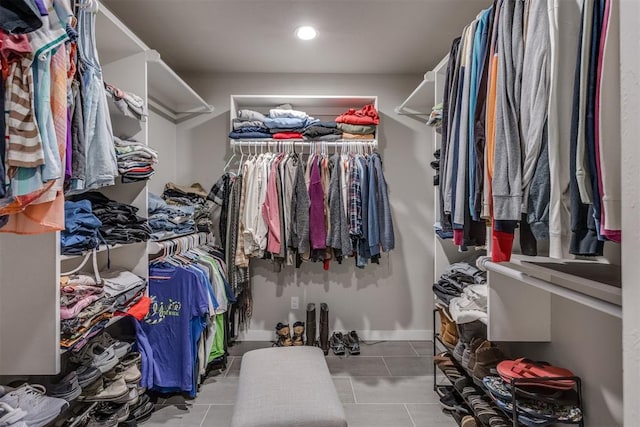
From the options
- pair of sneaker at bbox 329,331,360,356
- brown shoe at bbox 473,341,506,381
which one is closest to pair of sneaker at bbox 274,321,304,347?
pair of sneaker at bbox 329,331,360,356

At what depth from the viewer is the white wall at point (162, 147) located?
3.08m

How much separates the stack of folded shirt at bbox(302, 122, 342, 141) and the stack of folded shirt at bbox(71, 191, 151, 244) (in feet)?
4.97

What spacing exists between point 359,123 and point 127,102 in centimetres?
178

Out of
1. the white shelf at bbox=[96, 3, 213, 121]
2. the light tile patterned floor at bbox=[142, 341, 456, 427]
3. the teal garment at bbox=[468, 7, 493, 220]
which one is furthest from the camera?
the light tile patterned floor at bbox=[142, 341, 456, 427]

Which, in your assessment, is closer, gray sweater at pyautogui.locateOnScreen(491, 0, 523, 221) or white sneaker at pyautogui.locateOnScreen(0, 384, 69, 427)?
gray sweater at pyautogui.locateOnScreen(491, 0, 523, 221)

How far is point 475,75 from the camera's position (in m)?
1.40

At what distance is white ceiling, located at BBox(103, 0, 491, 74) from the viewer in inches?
92.3

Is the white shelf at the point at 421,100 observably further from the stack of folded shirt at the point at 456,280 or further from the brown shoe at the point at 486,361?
the brown shoe at the point at 486,361

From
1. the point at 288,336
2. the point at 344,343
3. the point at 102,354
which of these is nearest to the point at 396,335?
the point at 344,343

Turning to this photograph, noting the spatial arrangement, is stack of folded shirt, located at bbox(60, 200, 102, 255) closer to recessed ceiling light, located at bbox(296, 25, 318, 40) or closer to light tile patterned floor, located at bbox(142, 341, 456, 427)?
light tile patterned floor, located at bbox(142, 341, 456, 427)

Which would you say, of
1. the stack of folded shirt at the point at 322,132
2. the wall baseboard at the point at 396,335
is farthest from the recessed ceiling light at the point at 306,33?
the wall baseboard at the point at 396,335

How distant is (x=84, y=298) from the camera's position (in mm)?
1619

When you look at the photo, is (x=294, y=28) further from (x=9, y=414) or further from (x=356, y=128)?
(x=9, y=414)

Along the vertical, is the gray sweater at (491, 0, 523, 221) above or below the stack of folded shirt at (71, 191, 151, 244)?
above
